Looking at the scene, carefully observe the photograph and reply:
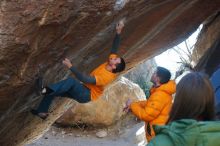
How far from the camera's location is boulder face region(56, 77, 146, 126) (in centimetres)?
1380

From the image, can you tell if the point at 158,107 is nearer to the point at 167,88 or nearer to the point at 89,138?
the point at 167,88

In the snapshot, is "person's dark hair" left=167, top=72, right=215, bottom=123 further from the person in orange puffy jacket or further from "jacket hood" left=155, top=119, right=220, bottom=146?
the person in orange puffy jacket

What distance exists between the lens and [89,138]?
1360cm

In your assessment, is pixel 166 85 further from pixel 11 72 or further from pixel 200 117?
pixel 200 117

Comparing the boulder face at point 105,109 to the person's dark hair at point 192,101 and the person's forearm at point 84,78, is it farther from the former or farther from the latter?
the person's dark hair at point 192,101

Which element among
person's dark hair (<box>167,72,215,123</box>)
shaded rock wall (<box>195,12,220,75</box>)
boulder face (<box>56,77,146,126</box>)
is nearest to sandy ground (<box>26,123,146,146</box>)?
boulder face (<box>56,77,146,126</box>)

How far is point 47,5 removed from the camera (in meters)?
4.54

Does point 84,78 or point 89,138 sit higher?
point 84,78

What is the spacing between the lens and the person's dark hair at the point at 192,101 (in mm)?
2467

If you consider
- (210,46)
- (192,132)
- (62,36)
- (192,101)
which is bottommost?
(210,46)

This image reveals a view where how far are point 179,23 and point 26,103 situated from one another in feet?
9.37

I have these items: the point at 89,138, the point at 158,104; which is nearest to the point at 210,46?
the point at 158,104

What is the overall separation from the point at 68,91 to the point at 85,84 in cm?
25

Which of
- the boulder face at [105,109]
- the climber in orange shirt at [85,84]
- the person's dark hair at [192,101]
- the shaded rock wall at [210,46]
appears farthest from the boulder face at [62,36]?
the boulder face at [105,109]
